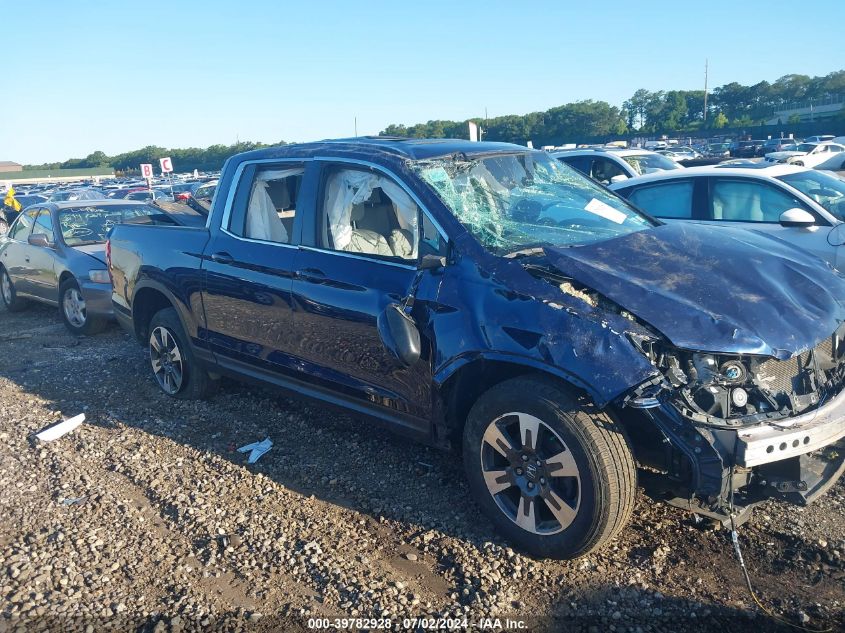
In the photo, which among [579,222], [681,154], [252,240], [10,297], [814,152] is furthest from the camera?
[681,154]

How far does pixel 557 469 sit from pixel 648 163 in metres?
11.6

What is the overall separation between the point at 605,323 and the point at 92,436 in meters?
3.92

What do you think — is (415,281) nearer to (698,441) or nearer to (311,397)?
(311,397)

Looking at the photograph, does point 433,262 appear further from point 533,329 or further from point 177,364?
point 177,364

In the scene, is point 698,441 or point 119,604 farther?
point 119,604

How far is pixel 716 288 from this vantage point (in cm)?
337

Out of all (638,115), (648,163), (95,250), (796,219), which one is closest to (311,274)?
(796,219)

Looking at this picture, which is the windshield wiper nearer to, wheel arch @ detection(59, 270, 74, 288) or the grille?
the grille

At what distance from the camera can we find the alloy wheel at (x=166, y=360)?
5.77 meters

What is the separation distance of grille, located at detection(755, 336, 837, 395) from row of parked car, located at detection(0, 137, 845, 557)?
1 cm

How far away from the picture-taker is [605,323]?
312cm

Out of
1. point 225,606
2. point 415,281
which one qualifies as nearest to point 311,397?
point 415,281

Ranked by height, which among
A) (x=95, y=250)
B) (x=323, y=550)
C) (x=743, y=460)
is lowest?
(x=323, y=550)

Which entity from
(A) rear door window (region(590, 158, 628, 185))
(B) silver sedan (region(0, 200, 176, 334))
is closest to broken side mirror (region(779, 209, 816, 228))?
(B) silver sedan (region(0, 200, 176, 334))
